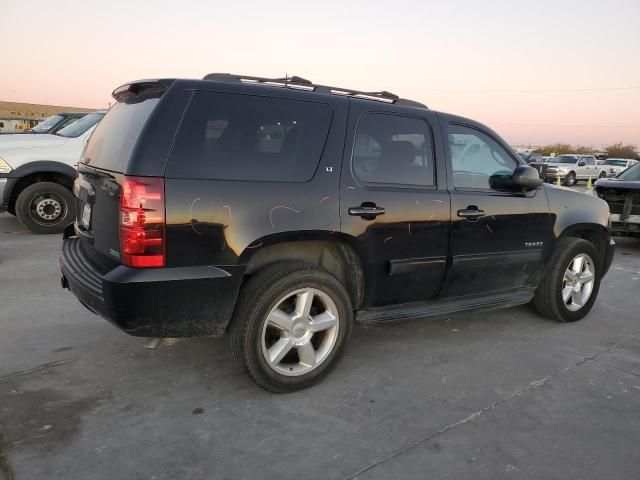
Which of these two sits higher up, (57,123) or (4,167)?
(57,123)

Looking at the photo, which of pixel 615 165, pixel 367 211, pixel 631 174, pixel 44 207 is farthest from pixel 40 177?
pixel 615 165

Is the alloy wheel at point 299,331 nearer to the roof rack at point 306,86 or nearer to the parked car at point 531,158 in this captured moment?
the roof rack at point 306,86

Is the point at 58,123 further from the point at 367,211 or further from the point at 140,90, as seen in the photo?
the point at 367,211

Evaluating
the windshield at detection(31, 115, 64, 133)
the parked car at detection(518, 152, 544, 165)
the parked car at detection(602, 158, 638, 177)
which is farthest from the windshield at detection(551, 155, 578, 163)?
the windshield at detection(31, 115, 64, 133)

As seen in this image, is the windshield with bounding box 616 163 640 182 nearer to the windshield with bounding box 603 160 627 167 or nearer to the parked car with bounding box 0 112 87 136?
the parked car with bounding box 0 112 87 136

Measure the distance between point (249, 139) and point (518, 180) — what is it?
7.33 ft

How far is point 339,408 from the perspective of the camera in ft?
9.89

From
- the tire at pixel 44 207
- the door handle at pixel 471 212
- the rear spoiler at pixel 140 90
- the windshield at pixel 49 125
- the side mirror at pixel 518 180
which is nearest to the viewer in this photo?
the rear spoiler at pixel 140 90

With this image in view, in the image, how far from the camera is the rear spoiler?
2906mm

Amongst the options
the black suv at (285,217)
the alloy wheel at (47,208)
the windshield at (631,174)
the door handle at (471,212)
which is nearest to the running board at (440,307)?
the black suv at (285,217)

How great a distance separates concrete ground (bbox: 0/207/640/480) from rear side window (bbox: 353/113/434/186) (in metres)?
1.34

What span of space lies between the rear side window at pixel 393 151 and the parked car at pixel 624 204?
19.8 feet

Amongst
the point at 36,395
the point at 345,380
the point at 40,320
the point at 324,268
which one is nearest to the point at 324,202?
the point at 324,268

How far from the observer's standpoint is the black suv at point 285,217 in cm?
271
